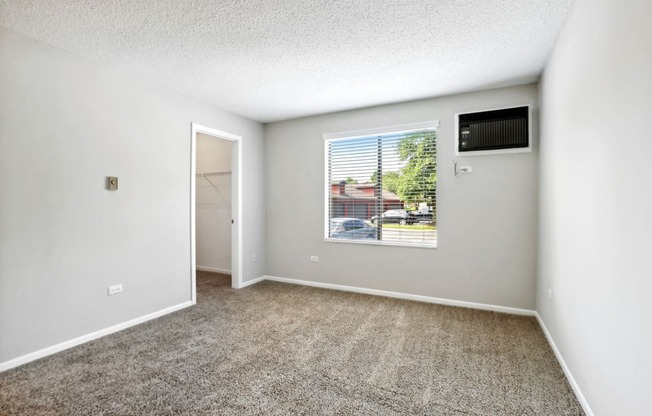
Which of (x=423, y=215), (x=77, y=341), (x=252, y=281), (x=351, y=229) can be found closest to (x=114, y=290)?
(x=77, y=341)

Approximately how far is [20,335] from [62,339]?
0.30m

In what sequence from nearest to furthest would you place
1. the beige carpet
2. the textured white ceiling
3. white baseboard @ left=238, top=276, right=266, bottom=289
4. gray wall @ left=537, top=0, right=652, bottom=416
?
gray wall @ left=537, top=0, right=652, bottom=416, the beige carpet, the textured white ceiling, white baseboard @ left=238, top=276, right=266, bottom=289

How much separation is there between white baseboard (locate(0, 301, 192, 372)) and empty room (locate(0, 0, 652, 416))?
15 millimetres

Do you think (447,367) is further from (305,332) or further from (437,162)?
(437,162)

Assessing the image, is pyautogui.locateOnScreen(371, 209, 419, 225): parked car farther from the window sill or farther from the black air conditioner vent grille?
the black air conditioner vent grille

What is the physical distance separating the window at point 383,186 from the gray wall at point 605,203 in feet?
5.08

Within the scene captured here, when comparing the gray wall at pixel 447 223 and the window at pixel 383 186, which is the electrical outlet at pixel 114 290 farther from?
the window at pixel 383 186

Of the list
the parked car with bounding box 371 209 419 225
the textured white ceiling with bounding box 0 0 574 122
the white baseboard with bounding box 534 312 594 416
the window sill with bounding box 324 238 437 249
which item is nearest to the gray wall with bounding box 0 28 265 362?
the textured white ceiling with bounding box 0 0 574 122

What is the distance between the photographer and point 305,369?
2350mm

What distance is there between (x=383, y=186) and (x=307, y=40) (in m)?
2.29

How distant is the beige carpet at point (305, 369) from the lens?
1930mm

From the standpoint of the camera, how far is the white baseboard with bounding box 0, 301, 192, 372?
238 centimetres

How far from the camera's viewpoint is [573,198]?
2115 mm

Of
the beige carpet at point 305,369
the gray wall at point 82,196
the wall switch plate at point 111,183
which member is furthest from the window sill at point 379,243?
the wall switch plate at point 111,183
